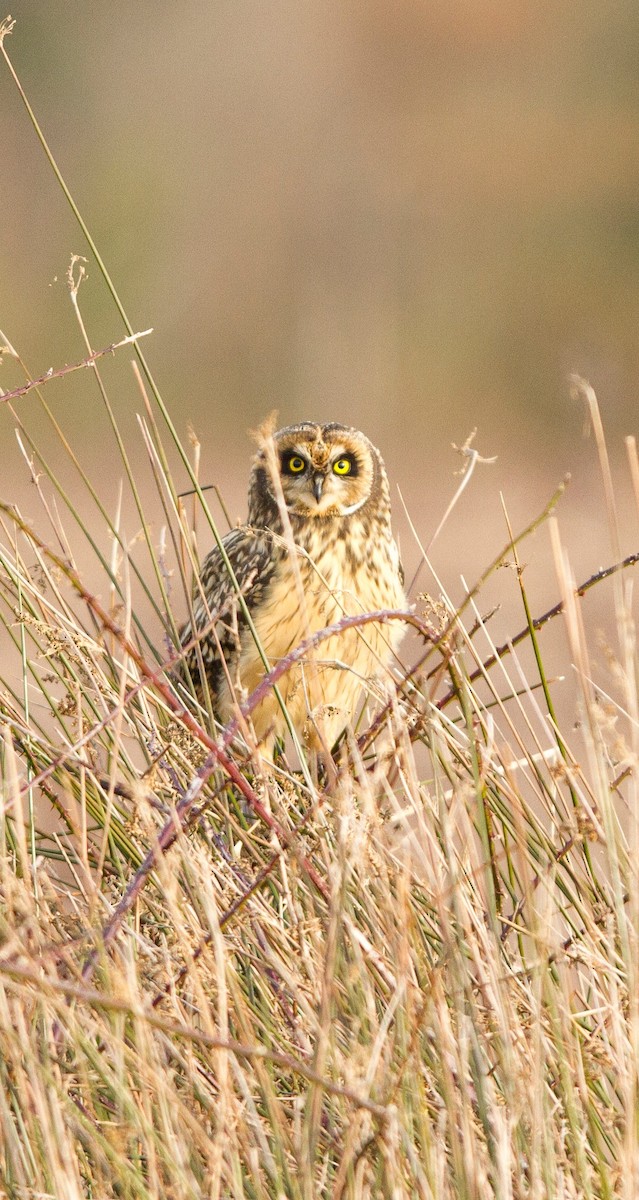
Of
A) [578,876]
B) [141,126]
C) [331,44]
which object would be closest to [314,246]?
[141,126]

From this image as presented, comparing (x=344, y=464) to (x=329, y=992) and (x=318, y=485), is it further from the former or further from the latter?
(x=329, y=992)

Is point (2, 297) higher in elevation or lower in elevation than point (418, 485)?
higher

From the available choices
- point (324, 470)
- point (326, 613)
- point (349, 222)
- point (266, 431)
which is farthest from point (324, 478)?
point (349, 222)

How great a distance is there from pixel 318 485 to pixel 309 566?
185 mm

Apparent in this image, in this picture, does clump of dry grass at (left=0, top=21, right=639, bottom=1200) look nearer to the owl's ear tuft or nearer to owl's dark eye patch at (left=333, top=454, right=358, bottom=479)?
the owl's ear tuft

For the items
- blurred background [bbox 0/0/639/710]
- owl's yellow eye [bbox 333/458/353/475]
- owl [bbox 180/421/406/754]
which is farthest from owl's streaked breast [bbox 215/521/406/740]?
blurred background [bbox 0/0/639/710]

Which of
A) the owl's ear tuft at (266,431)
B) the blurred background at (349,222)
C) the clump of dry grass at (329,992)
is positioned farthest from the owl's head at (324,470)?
the blurred background at (349,222)

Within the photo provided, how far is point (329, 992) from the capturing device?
1146mm

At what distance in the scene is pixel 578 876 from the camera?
1.71 metres

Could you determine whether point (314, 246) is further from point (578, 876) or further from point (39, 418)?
point (578, 876)

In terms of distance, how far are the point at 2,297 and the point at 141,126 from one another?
5.16 metres

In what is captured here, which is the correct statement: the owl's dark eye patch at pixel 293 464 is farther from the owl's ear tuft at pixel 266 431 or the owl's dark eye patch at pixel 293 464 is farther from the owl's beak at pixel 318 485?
the owl's ear tuft at pixel 266 431

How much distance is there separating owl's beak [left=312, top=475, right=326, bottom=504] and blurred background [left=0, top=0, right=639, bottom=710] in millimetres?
11869

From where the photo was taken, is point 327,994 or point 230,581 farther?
point 230,581
